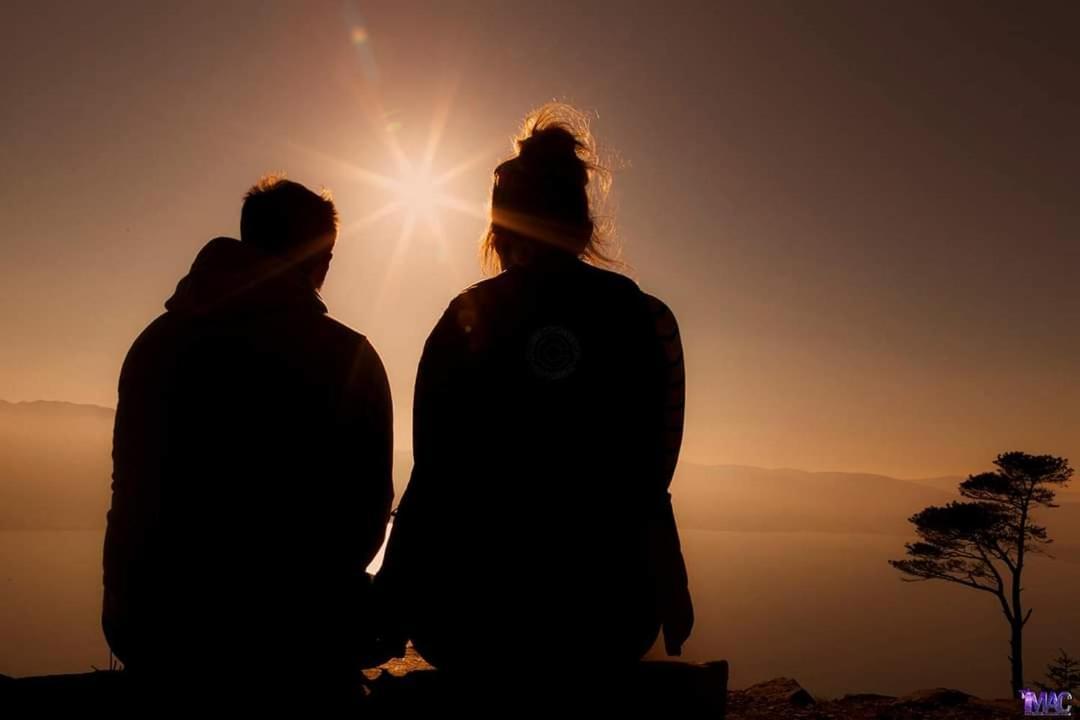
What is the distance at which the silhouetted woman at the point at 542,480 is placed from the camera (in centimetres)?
146

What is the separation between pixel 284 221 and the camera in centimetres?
212

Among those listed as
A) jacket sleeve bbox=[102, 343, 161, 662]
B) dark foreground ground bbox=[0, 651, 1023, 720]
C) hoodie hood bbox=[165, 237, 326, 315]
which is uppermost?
hoodie hood bbox=[165, 237, 326, 315]

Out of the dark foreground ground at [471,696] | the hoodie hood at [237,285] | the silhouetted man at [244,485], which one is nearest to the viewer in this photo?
the dark foreground ground at [471,696]

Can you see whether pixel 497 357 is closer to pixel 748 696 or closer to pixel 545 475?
pixel 545 475

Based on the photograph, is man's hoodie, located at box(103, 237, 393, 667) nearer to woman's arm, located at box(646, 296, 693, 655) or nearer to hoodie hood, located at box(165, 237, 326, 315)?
hoodie hood, located at box(165, 237, 326, 315)

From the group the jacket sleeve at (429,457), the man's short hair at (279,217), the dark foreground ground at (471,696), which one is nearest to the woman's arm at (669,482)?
the dark foreground ground at (471,696)

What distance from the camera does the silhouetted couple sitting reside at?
1482 millimetres

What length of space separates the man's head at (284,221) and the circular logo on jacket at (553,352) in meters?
1.01


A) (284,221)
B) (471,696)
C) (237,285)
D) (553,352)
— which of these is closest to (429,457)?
(553,352)

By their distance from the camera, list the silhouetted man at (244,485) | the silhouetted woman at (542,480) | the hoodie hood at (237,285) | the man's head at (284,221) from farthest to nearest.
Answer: the man's head at (284,221) → the hoodie hood at (237,285) → the silhouetted man at (244,485) → the silhouetted woman at (542,480)

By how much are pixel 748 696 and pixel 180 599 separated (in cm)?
527

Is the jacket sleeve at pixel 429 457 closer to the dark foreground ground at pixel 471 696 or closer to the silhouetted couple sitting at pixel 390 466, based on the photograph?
the silhouetted couple sitting at pixel 390 466

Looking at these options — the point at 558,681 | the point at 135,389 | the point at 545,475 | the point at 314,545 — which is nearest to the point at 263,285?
the point at 135,389

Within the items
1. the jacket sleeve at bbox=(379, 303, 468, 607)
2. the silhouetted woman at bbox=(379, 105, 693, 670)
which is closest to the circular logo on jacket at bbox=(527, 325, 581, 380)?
the silhouetted woman at bbox=(379, 105, 693, 670)
